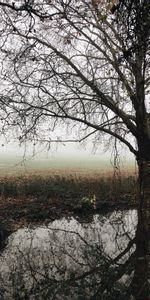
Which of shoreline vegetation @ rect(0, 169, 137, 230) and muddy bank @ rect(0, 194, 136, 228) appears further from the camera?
shoreline vegetation @ rect(0, 169, 137, 230)

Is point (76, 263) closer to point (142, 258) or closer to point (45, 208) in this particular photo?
point (142, 258)

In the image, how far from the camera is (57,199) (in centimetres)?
1359

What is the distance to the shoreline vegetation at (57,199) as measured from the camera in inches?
439

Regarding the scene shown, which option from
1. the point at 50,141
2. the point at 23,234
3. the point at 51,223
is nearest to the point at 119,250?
the point at 23,234

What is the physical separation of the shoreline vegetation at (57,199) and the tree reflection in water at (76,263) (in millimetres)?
1731

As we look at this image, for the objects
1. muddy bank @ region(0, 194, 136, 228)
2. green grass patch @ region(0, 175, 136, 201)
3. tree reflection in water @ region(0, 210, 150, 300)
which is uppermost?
green grass patch @ region(0, 175, 136, 201)

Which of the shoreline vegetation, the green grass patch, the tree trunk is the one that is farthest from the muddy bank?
the tree trunk

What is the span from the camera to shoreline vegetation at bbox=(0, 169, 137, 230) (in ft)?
36.6

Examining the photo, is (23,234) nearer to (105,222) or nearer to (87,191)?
(105,222)

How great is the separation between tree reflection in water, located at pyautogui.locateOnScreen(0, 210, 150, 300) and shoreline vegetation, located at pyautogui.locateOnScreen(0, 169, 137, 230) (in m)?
1.73

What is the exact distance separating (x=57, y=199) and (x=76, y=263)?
7.34 m

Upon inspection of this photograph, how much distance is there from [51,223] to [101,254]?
367cm

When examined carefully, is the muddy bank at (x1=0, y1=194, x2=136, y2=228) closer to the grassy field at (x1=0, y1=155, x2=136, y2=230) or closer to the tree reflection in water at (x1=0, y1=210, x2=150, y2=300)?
the grassy field at (x1=0, y1=155, x2=136, y2=230)

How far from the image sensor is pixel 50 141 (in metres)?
12.4
